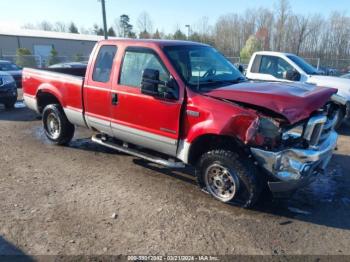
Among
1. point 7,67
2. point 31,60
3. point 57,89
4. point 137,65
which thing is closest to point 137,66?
point 137,65

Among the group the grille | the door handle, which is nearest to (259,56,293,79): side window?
the grille

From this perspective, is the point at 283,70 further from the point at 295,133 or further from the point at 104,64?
the point at 295,133

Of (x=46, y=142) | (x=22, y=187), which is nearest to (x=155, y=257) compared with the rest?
(x=22, y=187)

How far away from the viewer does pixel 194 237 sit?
3609mm

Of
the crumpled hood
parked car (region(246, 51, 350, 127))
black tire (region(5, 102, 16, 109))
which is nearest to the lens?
the crumpled hood

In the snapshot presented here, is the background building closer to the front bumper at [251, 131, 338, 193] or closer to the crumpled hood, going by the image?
the crumpled hood

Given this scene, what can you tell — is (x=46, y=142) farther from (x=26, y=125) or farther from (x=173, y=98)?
(x=173, y=98)

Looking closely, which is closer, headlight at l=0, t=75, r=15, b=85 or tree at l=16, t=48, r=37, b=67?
headlight at l=0, t=75, r=15, b=85

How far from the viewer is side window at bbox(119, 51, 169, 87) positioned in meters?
4.68

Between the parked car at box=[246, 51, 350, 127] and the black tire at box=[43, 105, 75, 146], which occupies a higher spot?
the parked car at box=[246, 51, 350, 127]

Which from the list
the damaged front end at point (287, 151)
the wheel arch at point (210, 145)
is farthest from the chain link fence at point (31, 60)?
the damaged front end at point (287, 151)

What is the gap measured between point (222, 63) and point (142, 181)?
227 cm

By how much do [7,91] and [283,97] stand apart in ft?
31.8

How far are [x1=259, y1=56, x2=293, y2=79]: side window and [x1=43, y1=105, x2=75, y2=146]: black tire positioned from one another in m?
5.74
